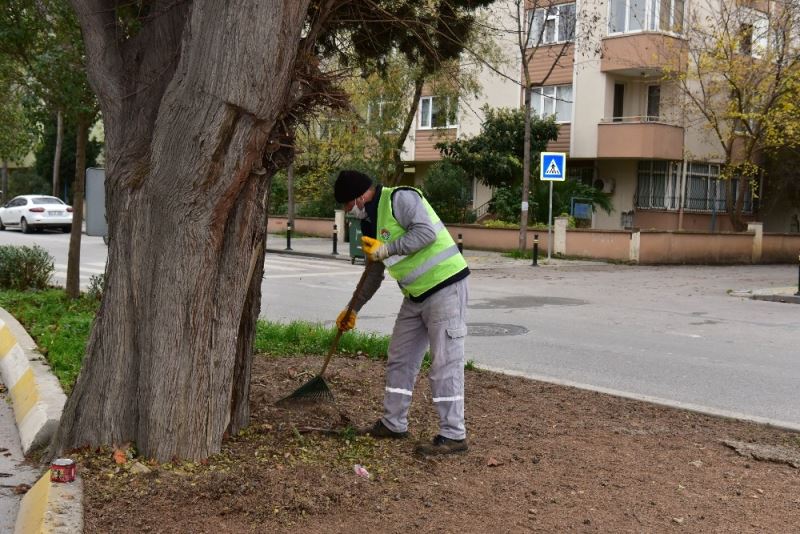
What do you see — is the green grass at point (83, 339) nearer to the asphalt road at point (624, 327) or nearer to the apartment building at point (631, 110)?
the asphalt road at point (624, 327)

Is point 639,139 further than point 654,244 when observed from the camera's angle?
Yes

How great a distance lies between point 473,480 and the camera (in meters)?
4.55

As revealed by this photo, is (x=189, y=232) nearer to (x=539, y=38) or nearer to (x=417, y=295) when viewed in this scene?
(x=417, y=295)

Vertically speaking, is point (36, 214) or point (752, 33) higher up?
point (752, 33)

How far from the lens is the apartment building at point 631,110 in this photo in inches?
1096

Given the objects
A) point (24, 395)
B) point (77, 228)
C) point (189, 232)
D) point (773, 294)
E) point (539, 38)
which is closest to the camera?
point (189, 232)

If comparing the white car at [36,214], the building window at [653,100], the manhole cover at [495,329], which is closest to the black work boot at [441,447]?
the manhole cover at [495,329]

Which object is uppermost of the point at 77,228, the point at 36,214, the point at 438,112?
the point at 438,112

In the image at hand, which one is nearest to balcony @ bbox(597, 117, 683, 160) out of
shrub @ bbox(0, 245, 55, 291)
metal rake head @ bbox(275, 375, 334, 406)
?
shrub @ bbox(0, 245, 55, 291)

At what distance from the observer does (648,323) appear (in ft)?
39.2

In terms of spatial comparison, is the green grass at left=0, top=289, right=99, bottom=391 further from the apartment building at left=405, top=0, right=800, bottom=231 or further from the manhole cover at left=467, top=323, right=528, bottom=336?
the apartment building at left=405, top=0, right=800, bottom=231

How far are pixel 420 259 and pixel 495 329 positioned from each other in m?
6.15

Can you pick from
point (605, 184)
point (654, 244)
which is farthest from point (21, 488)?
point (605, 184)

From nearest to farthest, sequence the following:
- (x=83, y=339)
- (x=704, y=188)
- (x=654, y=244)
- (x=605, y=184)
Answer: (x=83, y=339), (x=654, y=244), (x=605, y=184), (x=704, y=188)
